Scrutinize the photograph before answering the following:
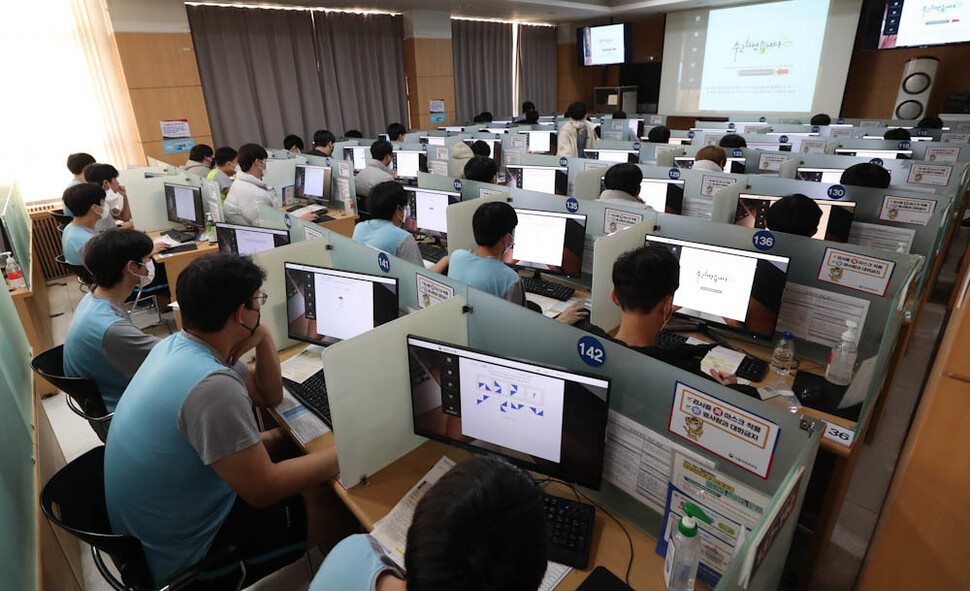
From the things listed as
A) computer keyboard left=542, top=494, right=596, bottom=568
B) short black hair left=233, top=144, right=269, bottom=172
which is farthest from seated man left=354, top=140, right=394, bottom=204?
computer keyboard left=542, top=494, right=596, bottom=568

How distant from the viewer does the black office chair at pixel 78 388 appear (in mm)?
1815

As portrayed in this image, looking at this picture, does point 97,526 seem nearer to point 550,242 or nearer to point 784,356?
point 550,242

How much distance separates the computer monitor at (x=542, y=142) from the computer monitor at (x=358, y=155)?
233 centimetres

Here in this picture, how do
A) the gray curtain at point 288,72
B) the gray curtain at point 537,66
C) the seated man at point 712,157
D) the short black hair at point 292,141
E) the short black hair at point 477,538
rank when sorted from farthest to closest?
the gray curtain at point 537,66
the gray curtain at point 288,72
the short black hair at point 292,141
the seated man at point 712,157
the short black hair at point 477,538

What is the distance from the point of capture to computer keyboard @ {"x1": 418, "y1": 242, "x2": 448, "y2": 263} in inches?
138

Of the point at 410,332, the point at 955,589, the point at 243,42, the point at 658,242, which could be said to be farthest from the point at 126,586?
the point at 243,42

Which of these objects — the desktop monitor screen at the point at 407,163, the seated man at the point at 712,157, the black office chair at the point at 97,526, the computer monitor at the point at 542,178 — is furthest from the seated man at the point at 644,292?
the desktop monitor screen at the point at 407,163

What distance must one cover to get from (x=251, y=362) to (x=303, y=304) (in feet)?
1.32

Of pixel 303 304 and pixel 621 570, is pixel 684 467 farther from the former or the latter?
pixel 303 304

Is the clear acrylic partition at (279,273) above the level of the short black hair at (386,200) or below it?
below

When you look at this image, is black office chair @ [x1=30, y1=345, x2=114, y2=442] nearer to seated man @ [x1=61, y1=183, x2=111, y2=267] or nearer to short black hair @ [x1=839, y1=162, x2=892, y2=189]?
seated man @ [x1=61, y1=183, x2=111, y2=267]

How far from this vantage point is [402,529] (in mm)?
1312

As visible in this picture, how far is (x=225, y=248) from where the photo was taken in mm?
2955

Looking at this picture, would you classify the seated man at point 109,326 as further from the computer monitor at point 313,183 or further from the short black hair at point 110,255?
the computer monitor at point 313,183
